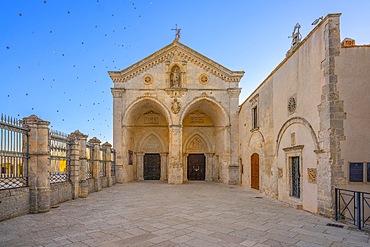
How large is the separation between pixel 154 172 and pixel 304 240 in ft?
65.3

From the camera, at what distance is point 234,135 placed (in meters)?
21.4

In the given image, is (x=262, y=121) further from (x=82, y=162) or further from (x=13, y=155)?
(x=13, y=155)

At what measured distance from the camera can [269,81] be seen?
13641 millimetres

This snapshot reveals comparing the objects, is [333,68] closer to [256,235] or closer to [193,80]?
[256,235]

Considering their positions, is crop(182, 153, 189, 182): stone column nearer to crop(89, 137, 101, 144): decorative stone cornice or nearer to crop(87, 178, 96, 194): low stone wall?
crop(89, 137, 101, 144): decorative stone cornice

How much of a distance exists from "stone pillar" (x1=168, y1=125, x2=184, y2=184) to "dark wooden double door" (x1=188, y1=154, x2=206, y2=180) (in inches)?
170

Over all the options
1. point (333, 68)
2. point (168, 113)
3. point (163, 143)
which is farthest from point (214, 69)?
point (333, 68)

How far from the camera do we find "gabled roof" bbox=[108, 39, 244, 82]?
21609 mm

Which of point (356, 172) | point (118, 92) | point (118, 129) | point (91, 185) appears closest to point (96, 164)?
point (91, 185)

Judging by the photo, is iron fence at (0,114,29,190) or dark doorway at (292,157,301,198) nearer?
iron fence at (0,114,29,190)

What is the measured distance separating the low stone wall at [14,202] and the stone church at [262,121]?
926cm

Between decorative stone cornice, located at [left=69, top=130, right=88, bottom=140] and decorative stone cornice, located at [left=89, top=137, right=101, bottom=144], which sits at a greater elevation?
decorative stone cornice, located at [left=69, top=130, right=88, bottom=140]

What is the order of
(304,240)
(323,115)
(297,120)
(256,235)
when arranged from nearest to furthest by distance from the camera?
1. (304,240)
2. (256,235)
3. (323,115)
4. (297,120)

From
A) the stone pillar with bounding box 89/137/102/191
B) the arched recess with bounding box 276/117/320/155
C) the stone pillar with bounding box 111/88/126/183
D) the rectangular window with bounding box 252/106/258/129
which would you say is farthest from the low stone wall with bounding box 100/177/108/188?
the arched recess with bounding box 276/117/320/155
